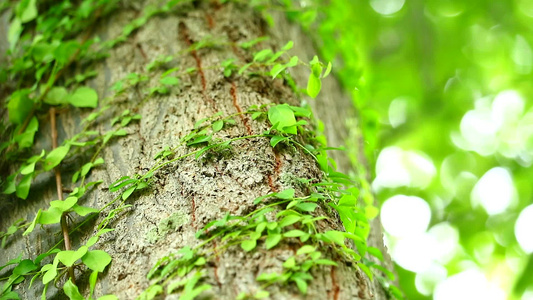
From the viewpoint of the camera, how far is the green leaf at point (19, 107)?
5.88 feet

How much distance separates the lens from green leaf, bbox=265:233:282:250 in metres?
1.08

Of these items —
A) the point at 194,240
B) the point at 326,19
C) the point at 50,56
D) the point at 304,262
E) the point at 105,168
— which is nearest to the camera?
the point at 304,262

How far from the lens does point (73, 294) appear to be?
124 centimetres

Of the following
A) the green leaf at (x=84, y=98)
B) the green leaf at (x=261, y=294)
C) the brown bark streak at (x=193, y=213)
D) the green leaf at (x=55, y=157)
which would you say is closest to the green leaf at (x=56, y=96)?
the green leaf at (x=84, y=98)

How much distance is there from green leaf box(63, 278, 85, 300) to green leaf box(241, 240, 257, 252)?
1.63 feet

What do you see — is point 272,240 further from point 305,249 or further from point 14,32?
point 14,32

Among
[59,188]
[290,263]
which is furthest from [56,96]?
[290,263]

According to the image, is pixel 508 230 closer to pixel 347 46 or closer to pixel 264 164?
pixel 347 46

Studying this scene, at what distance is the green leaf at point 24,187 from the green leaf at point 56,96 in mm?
349

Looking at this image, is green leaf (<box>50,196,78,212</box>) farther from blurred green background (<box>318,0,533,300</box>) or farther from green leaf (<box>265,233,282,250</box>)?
blurred green background (<box>318,0,533,300</box>)

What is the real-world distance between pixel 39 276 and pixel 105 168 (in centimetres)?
39

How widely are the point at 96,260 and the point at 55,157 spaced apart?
53 centimetres

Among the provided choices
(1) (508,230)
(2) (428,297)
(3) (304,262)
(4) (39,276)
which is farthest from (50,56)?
(1) (508,230)

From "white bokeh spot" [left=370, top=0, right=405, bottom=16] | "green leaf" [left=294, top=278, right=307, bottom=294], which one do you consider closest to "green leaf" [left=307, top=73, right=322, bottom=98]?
"green leaf" [left=294, top=278, right=307, bottom=294]
